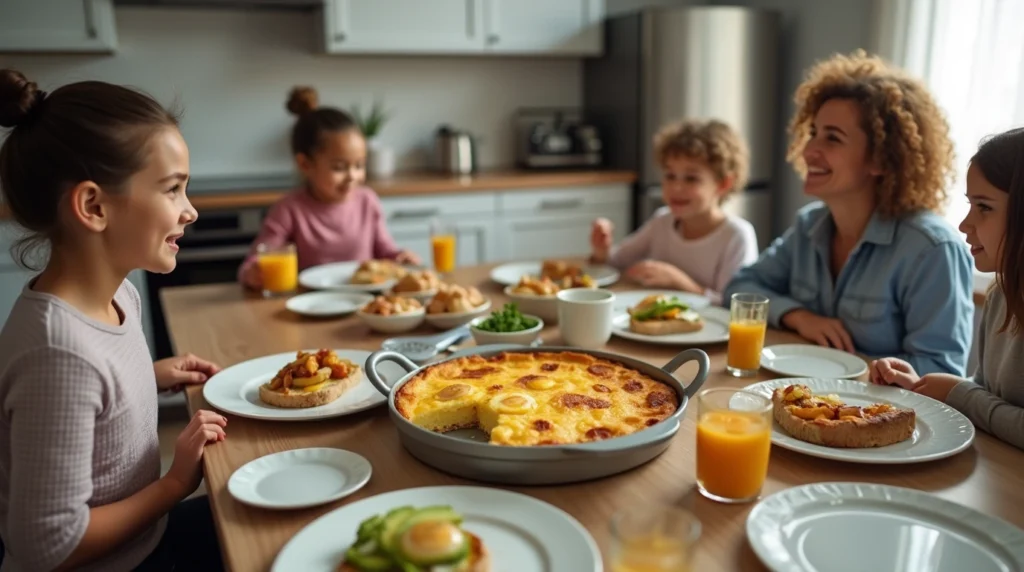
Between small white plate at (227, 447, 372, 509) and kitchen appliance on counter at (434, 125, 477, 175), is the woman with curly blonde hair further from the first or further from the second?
kitchen appliance on counter at (434, 125, 477, 175)

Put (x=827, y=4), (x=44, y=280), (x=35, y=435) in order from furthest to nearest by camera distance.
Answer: (x=827, y=4), (x=44, y=280), (x=35, y=435)

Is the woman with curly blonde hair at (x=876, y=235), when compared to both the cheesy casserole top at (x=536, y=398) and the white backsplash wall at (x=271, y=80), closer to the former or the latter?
the cheesy casserole top at (x=536, y=398)

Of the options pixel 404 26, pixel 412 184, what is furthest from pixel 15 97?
pixel 404 26

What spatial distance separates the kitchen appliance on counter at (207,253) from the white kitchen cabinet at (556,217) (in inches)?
49.5

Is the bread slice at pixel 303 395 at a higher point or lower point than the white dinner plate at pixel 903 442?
higher

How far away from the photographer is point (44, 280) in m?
1.16

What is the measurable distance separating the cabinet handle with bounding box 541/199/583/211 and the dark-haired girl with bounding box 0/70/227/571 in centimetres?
298

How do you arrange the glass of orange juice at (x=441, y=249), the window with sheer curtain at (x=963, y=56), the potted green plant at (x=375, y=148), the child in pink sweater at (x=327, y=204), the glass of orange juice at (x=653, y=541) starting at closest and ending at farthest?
1. the glass of orange juice at (x=653, y=541)
2. the glass of orange juice at (x=441, y=249)
3. the child in pink sweater at (x=327, y=204)
4. the window with sheer curtain at (x=963, y=56)
5. the potted green plant at (x=375, y=148)

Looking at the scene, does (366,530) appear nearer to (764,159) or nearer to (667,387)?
(667,387)

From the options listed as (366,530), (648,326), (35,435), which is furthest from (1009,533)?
(35,435)

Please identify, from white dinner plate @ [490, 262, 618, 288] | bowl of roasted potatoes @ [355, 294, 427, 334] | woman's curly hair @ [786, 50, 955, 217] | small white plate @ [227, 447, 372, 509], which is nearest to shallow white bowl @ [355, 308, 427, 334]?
bowl of roasted potatoes @ [355, 294, 427, 334]

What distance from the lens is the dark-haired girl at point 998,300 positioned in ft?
3.97

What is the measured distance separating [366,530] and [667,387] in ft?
1.87

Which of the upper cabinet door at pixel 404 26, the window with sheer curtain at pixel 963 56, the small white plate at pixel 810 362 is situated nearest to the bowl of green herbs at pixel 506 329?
the small white plate at pixel 810 362
